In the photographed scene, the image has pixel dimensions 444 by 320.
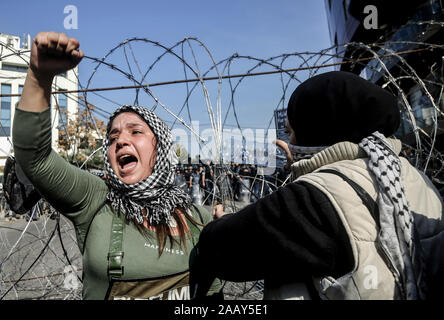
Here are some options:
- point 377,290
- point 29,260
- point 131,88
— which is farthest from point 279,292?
point 29,260

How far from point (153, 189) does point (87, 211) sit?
12.2 inches

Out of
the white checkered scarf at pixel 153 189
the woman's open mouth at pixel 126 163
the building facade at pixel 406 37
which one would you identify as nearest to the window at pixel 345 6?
the building facade at pixel 406 37

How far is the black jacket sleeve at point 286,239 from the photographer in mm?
726

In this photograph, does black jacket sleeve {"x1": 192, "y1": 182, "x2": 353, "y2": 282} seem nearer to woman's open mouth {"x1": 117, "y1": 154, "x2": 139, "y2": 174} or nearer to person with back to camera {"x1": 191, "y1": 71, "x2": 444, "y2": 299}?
person with back to camera {"x1": 191, "y1": 71, "x2": 444, "y2": 299}

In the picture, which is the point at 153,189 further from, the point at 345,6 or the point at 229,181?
the point at 345,6

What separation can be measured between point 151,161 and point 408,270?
116 cm

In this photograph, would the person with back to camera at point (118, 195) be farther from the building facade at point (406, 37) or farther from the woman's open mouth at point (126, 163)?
the building facade at point (406, 37)

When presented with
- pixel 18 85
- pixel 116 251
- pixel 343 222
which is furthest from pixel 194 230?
pixel 18 85

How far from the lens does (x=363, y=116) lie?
0.90 meters

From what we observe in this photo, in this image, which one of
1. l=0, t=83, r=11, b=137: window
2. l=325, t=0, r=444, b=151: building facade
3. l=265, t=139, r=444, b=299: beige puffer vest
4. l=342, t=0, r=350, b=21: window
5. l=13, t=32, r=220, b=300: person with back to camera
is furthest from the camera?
l=0, t=83, r=11, b=137: window

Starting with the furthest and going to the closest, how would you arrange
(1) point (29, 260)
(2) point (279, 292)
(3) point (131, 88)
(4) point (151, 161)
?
(1) point (29, 260), (3) point (131, 88), (4) point (151, 161), (2) point (279, 292)

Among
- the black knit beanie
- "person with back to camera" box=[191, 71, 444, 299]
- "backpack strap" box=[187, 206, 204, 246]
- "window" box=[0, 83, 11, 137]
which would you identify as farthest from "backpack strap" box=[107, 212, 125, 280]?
"window" box=[0, 83, 11, 137]

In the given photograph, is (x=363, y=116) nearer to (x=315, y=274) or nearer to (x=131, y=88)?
(x=315, y=274)

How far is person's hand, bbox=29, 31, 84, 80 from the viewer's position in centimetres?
91
